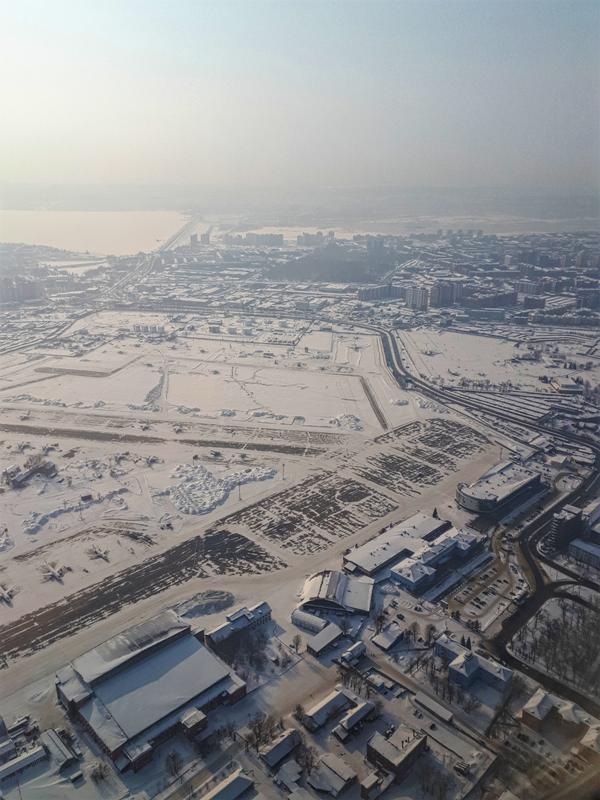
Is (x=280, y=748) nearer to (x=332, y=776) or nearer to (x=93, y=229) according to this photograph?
(x=332, y=776)

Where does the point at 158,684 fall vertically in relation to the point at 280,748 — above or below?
above

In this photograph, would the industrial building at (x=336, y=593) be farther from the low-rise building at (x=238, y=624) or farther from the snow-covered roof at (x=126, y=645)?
the snow-covered roof at (x=126, y=645)

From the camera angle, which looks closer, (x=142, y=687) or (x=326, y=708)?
(x=326, y=708)

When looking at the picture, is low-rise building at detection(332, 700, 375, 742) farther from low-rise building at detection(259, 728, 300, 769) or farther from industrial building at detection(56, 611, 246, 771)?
industrial building at detection(56, 611, 246, 771)

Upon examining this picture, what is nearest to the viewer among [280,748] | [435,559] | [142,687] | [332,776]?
[332,776]

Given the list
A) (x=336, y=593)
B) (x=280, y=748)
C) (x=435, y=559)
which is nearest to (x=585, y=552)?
(x=435, y=559)

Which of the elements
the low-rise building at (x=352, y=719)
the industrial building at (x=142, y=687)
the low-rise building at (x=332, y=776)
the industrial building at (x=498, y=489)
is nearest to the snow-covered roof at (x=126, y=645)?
the industrial building at (x=142, y=687)
